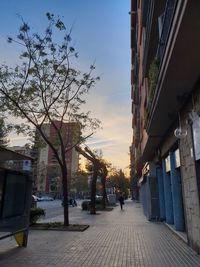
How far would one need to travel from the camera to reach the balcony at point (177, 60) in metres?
5.30

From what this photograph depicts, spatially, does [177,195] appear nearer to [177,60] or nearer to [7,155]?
[7,155]

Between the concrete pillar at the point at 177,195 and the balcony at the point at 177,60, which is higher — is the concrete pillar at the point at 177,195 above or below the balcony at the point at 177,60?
below

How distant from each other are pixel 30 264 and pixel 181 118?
643 centimetres

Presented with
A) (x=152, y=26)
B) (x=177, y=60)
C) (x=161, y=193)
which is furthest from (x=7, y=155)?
(x=161, y=193)

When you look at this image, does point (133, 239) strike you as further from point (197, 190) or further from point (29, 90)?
point (29, 90)

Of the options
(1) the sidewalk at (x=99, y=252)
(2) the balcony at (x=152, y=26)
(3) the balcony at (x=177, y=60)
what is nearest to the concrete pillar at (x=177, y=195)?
(1) the sidewalk at (x=99, y=252)

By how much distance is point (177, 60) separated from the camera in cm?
A: 675

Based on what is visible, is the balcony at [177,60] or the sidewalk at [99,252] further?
the sidewalk at [99,252]

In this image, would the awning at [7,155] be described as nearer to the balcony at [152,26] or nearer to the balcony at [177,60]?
the balcony at [177,60]

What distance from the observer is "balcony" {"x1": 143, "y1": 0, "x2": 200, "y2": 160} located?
5297mm

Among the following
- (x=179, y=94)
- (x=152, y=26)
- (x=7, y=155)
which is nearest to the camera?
(x=7, y=155)

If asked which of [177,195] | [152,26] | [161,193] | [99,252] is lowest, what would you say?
[99,252]

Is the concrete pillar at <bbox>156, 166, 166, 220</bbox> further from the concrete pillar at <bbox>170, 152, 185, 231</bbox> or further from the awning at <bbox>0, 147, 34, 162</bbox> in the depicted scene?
the awning at <bbox>0, 147, 34, 162</bbox>

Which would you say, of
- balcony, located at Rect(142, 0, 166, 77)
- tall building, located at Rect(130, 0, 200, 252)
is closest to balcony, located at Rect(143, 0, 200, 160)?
tall building, located at Rect(130, 0, 200, 252)
